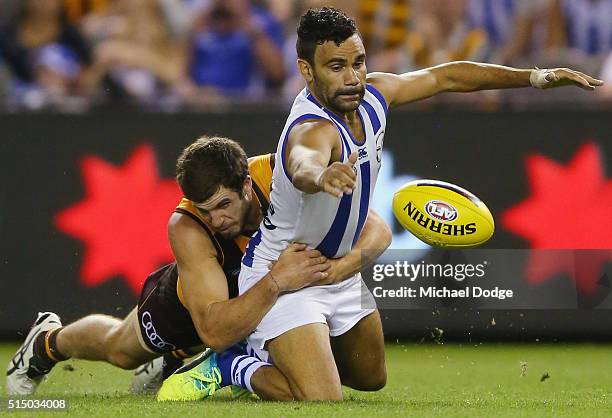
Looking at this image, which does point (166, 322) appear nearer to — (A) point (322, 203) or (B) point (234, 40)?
(A) point (322, 203)

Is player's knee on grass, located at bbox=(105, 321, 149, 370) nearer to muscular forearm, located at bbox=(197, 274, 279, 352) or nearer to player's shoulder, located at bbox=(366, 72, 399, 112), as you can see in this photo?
muscular forearm, located at bbox=(197, 274, 279, 352)

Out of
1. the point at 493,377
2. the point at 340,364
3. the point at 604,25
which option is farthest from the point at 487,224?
the point at 604,25

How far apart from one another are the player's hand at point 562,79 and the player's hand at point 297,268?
155 cm

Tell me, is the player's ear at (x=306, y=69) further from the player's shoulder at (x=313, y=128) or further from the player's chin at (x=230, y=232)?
the player's chin at (x=230, y=232)

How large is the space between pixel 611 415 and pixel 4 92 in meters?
6.78

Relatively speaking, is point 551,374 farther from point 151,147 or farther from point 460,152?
point 151,147

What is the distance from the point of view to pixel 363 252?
263 inches

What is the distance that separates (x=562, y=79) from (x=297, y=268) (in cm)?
178

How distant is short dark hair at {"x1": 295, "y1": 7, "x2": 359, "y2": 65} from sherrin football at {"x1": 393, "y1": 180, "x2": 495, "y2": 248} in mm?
1169

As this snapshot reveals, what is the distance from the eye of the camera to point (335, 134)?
582 centimetres

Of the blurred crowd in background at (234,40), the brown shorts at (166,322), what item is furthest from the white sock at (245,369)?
the blurred crowd in background at (234,40)

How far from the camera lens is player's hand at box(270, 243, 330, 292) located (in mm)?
6266

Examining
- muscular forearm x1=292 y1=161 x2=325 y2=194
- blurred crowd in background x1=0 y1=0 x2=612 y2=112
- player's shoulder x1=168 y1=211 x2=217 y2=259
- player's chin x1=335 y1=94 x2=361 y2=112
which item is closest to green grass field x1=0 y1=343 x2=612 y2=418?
player's shoulder x1=168 y1=211 x2=217 y2=259

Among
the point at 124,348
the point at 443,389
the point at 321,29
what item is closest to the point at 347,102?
the point at 321,29
